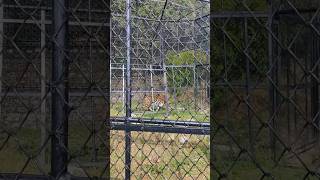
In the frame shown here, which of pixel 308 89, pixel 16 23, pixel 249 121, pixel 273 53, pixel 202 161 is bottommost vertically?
pixel 202 161

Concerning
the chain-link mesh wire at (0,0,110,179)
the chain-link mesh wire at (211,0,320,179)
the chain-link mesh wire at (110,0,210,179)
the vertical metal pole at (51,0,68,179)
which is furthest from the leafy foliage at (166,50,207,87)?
the vertical metal pole at (51,0,68,179)

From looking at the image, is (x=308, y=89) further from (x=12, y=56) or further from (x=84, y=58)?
(x=12, y=56)

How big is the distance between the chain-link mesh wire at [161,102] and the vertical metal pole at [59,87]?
65.7 inches

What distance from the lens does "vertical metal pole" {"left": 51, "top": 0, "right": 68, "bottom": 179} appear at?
0.89 meters

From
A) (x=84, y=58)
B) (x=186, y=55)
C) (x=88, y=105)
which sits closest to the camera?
(x=84, y=58)

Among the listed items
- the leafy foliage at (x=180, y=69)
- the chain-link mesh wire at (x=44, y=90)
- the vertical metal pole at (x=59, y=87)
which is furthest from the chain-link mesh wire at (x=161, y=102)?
the vertical metal pole at (x=59, y=87)

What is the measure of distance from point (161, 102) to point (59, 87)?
517 centimetres

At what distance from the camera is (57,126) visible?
0.89m

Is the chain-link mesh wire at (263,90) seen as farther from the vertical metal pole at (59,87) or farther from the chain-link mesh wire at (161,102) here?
the vertical metal pole at (59,87)

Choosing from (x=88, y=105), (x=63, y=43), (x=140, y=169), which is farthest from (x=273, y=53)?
(x=140, y=169)

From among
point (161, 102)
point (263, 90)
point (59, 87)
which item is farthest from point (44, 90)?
point (161, 102)

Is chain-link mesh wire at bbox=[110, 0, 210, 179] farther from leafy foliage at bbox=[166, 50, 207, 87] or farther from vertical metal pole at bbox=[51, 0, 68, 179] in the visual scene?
vertical metal pole at bbox=[51, 0, 68, 179]

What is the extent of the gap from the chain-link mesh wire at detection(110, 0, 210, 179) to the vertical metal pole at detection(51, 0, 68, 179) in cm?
167

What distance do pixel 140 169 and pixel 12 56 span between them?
122 centimetres
